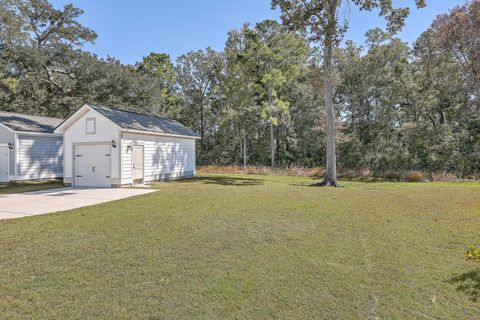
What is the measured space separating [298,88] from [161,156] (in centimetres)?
1680

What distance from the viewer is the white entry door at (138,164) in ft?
45.4

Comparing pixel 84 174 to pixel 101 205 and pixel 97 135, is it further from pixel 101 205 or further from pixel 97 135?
pixel 101 205

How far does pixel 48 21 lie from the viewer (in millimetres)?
22797

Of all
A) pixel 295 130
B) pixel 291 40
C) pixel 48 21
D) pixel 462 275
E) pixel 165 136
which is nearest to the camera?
pixel 462 275

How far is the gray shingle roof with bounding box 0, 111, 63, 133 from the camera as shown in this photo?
15837 mm

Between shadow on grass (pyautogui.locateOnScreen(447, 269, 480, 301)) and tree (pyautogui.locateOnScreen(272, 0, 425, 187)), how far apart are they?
1026 cm

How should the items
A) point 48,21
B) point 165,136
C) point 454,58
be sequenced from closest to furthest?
point 165,136
point 454,58
point 48,21

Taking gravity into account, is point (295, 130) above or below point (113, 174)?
above

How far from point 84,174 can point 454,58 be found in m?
21.3

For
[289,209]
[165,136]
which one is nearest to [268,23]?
[165,136]

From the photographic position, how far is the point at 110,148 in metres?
13.2

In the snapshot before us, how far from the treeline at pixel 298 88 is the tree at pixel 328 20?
236 cm

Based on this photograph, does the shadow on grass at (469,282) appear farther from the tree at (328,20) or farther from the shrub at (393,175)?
the shrub at (393,175)

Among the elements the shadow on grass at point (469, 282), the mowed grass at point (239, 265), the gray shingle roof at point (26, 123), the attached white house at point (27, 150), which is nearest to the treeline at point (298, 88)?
the gray shingle roof at point (26, 123)
